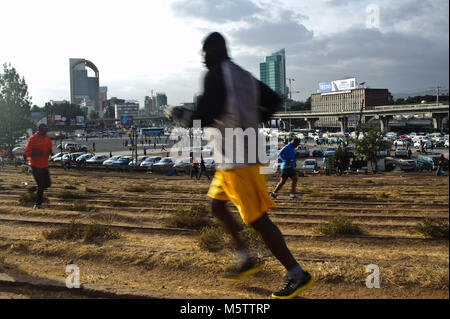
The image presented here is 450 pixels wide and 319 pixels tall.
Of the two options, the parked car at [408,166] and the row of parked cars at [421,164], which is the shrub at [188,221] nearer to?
the row of parked cars at [421,164]

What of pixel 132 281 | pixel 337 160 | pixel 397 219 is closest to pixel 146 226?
pixel 132 281

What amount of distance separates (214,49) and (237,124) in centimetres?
63

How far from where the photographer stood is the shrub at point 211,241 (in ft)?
15.9

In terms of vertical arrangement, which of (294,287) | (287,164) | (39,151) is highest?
(39,151)

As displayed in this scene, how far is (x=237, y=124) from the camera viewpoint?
2.94 meters

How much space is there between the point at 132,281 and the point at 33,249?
1819 millimetres

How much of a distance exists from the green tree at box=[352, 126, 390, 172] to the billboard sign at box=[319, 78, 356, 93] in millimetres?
109957

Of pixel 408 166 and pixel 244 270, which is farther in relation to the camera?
pixel 408 166

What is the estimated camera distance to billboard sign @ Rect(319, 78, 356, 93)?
140375mm

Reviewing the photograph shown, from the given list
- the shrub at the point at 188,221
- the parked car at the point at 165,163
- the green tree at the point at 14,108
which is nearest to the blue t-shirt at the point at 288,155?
the shrub at the point at 188,221

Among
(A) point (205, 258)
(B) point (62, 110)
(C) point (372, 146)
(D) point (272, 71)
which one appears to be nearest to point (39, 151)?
(A) point (205, 258)

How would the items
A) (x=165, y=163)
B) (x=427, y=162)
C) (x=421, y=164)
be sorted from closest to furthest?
(x=427, y=162), (x=421, y=164), (x=165, y=163)

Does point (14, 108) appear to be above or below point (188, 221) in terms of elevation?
above

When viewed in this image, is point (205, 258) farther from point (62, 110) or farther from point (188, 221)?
point (62, 110)
